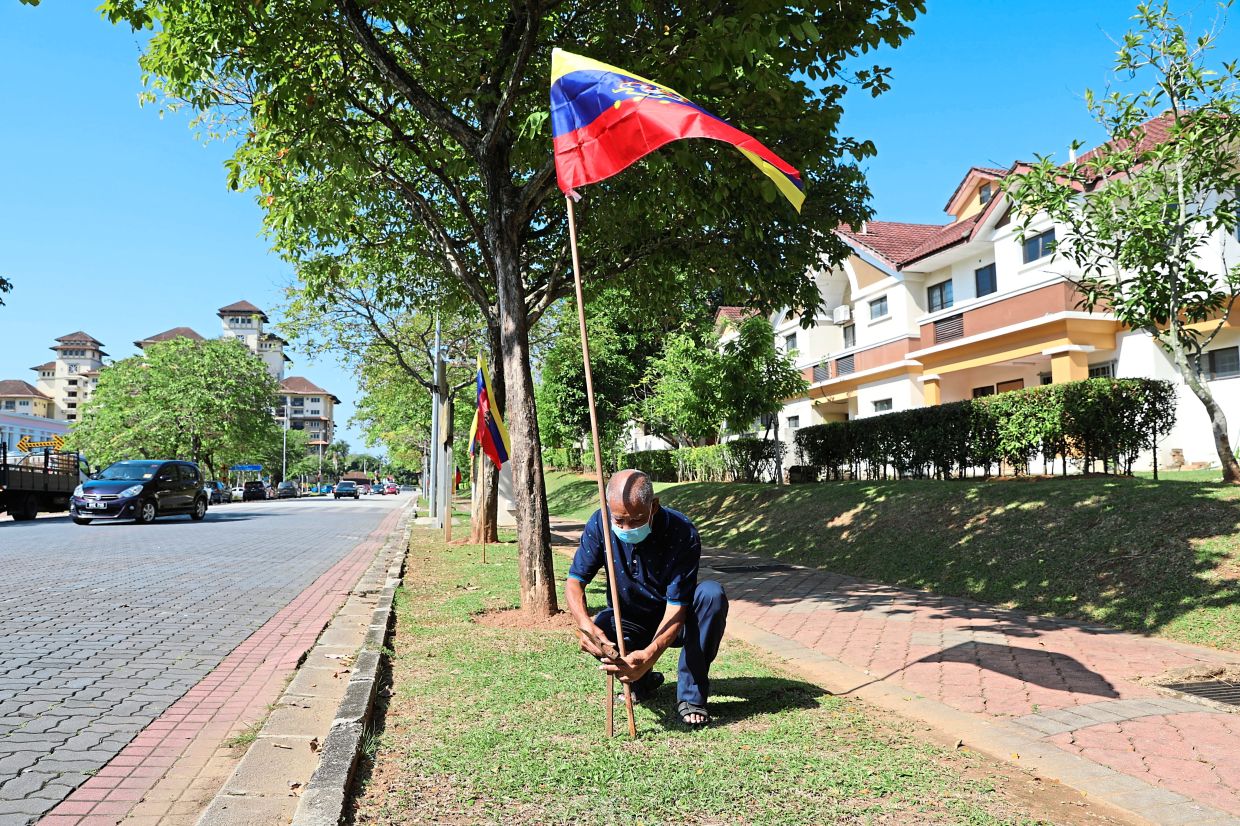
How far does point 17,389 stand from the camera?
128 meters

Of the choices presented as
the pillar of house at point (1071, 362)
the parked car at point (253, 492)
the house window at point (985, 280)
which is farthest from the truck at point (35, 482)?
the parked car at point (253, 492)

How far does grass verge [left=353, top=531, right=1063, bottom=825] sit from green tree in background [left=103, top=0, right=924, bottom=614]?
8.88 ft

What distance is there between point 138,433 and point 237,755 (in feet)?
178

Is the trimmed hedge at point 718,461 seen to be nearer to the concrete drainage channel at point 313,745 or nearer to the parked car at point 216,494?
the concrete drainage channel at point 313,745

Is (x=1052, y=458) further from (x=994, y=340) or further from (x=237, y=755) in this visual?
(x=237, y=755)

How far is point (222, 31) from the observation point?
8117 millimetres

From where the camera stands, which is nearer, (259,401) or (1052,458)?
(1052,458)

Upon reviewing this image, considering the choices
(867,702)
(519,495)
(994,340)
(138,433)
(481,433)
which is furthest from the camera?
(138,433)

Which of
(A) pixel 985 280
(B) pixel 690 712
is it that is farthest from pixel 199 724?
(A) pixel 985 280


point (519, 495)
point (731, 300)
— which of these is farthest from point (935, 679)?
point (731, 300)

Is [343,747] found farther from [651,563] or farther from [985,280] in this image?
[985,280]

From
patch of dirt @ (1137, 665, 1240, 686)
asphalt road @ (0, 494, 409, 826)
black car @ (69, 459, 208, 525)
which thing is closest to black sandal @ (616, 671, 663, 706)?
asphalt road @ (0, 494, 409, 826)

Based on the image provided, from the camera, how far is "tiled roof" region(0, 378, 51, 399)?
127312mm

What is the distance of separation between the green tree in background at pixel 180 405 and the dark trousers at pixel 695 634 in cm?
5264
